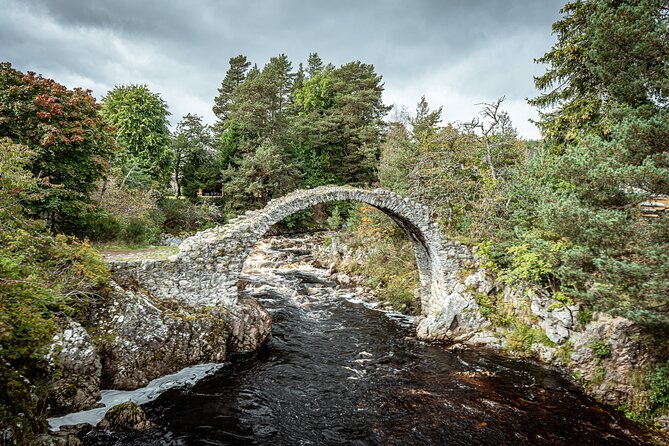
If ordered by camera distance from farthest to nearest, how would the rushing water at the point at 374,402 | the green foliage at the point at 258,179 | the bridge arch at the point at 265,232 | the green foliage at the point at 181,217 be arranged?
the green foliage at the point at 258,179
the green foliage at the point at 181,217
the bridge arch at the point at 265,232
the rushing water at the point at 374,402

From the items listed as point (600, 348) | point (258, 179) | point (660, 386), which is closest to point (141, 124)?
point (258, 179)

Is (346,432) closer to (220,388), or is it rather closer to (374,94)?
(220,388)

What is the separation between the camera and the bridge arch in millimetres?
10039

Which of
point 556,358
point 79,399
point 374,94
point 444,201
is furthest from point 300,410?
point 374,94

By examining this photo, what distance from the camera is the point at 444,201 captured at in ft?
47.1

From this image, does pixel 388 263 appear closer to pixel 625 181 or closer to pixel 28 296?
pixel 625 181

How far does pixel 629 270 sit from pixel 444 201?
8.51m

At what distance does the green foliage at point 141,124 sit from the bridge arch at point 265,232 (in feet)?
55.7

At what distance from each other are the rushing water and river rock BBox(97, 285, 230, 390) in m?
0.79

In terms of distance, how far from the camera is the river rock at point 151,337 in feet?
25.6

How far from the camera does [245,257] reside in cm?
1063

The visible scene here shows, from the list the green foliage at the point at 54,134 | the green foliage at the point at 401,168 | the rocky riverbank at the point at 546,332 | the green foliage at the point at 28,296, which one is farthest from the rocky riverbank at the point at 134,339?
the green foliage at the point at 401,168

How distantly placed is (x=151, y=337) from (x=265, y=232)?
419 centimetres

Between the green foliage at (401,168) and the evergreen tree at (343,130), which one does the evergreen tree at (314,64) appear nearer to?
the evergreen tree at (343,130)
